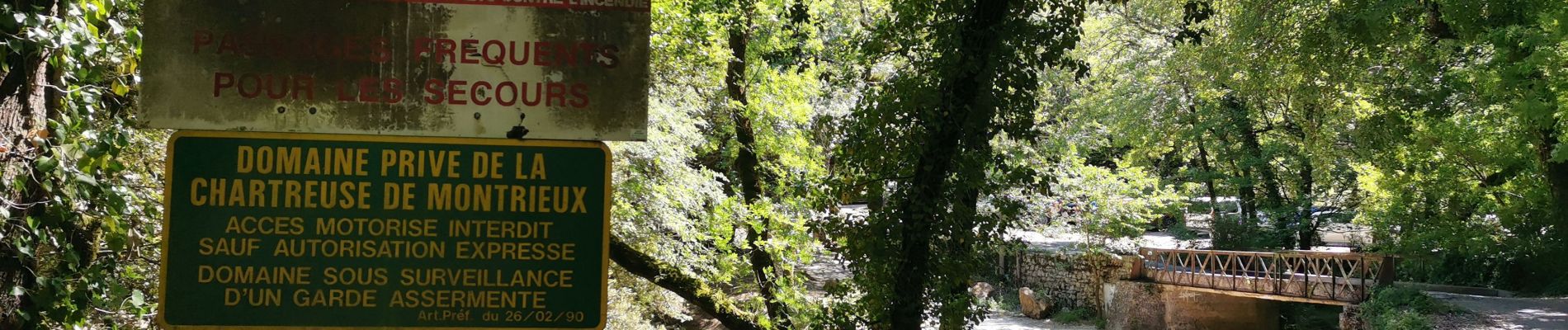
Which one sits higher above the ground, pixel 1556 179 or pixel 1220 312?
pixel 1556 179

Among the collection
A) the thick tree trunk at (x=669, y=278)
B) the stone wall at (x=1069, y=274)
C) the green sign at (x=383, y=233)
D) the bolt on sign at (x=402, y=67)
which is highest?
the bolt on sign at (x=402, y=67)

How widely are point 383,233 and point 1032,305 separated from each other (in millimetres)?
27443

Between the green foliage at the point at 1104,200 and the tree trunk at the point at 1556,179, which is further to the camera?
the green foliage at the point at 1104,200

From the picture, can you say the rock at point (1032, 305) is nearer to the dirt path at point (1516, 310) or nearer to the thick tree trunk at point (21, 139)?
the dirt path at point (1516, 310)

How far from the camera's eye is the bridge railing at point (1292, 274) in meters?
20.6

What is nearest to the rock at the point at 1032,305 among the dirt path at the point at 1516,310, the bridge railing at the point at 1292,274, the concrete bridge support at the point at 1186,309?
the concrete bridge support at the point at 1186,309

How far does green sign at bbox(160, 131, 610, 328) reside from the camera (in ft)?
10.4

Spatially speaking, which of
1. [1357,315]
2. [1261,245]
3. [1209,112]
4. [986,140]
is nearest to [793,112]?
[986,140]

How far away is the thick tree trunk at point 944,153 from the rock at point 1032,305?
21508 millimetres

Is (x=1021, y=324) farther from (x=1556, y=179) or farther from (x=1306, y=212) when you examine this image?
(x=1556, y=179)

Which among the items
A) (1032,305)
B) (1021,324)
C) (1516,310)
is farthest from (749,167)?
(1032,305)

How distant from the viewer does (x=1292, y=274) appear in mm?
22266

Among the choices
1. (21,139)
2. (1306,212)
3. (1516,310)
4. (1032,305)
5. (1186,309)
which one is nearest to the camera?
(21,139)

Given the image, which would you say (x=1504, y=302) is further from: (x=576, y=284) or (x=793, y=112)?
(x=576, y=284)
